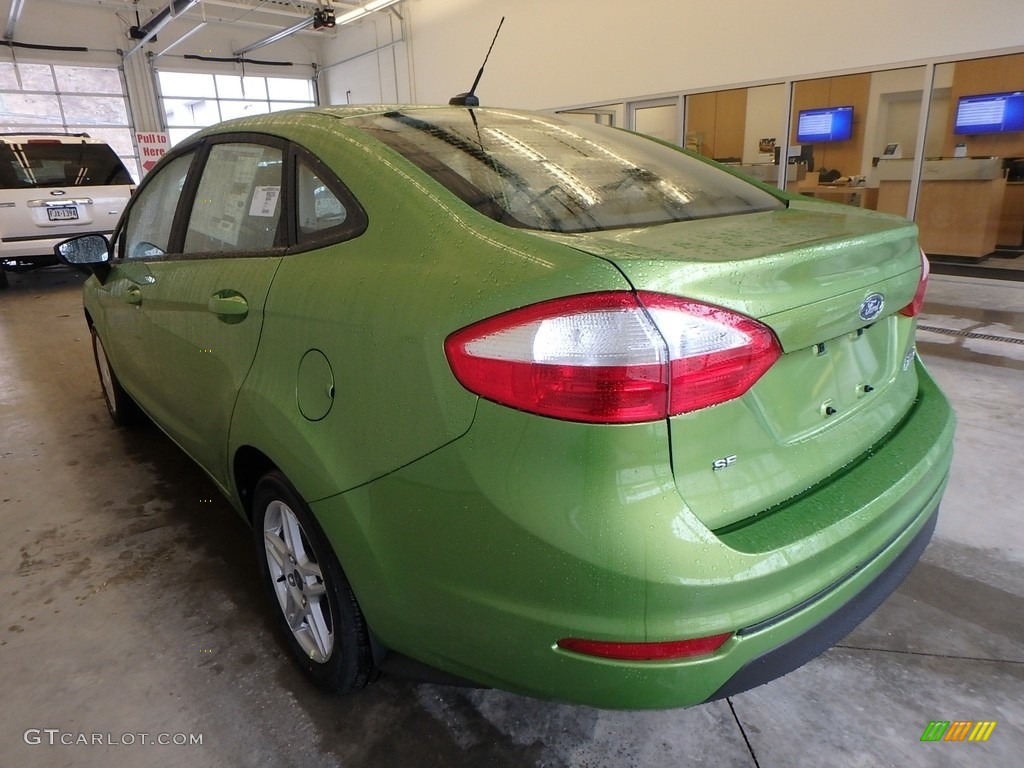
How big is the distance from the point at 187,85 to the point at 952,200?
1787 cm

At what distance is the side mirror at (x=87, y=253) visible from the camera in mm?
2766

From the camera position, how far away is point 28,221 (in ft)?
25.9

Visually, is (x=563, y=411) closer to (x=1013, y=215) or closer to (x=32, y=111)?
(x=1013, y=215)

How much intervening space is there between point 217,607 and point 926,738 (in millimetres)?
1946

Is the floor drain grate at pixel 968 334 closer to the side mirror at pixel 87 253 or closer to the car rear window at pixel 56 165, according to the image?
the side mirror at pixel 87 253

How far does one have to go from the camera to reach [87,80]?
16.2m

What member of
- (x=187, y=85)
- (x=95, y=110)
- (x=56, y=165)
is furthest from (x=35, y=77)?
(x=56, y=165)

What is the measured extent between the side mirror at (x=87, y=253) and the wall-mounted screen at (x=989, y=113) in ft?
33.1

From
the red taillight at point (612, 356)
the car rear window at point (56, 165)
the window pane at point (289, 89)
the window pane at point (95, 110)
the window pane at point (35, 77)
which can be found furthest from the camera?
the window pane at point (289, 89)

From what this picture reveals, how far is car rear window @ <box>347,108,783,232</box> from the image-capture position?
134cm

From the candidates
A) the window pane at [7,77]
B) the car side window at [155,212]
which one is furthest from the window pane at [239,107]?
the car side window at [155,212]

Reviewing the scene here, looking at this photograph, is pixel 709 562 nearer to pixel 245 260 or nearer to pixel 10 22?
pixel 245 260

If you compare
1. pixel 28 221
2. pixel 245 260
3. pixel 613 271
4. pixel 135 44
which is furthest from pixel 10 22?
pixel 613 271

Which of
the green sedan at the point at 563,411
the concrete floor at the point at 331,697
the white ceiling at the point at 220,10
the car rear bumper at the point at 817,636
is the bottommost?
the concrete floor at the point at 331,697
